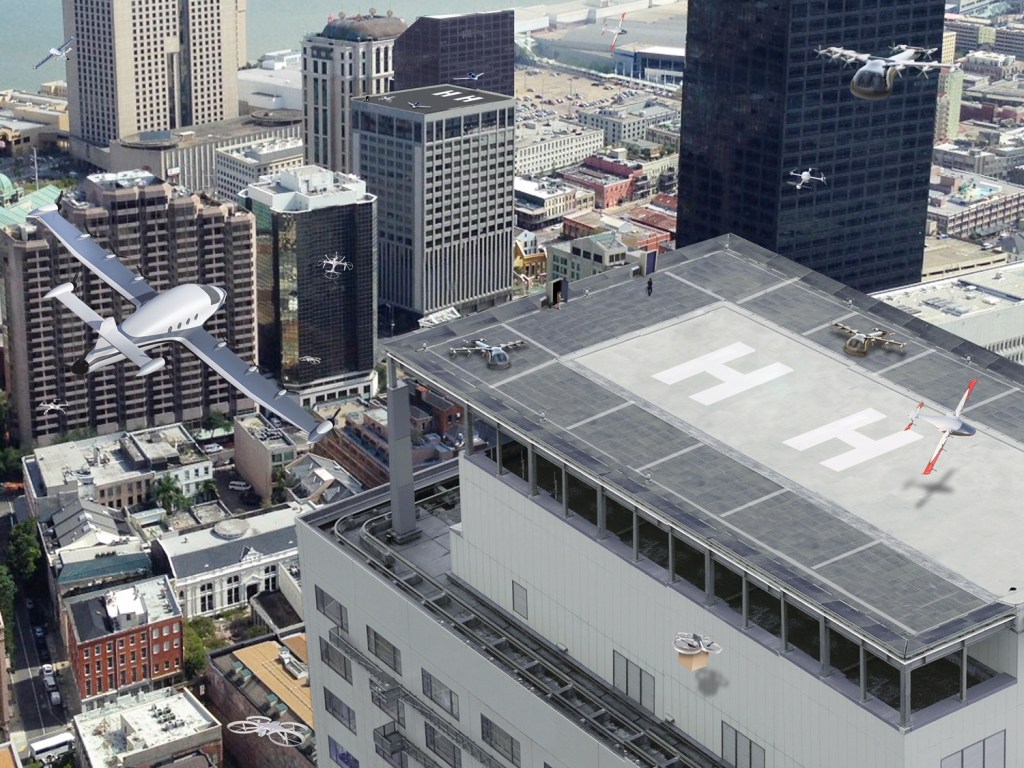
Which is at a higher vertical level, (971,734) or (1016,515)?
(1016,515)

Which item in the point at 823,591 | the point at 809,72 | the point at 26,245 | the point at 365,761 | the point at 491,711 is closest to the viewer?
the point at 823,591

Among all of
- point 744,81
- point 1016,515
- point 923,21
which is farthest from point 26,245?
point 1016,515

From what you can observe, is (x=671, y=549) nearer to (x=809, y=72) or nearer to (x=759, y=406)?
(x=759, y=406)

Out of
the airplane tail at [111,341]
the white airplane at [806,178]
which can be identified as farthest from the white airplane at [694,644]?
the white airplane at [806,178]

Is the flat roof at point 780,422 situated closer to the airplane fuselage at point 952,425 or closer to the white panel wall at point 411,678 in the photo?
the airplane fuselage at point 952,425

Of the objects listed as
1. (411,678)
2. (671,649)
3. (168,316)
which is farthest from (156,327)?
(671,649)

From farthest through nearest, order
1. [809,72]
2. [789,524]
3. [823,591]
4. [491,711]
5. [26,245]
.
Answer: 1. [26,245]
2. [809,72]
3. [491,711]
4. [789,524]
5. [823,591]

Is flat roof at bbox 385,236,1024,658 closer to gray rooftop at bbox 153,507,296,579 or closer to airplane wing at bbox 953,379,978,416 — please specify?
airplane wing at bbox 953,379,978,416

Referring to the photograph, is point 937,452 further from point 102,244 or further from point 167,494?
point 102,244
